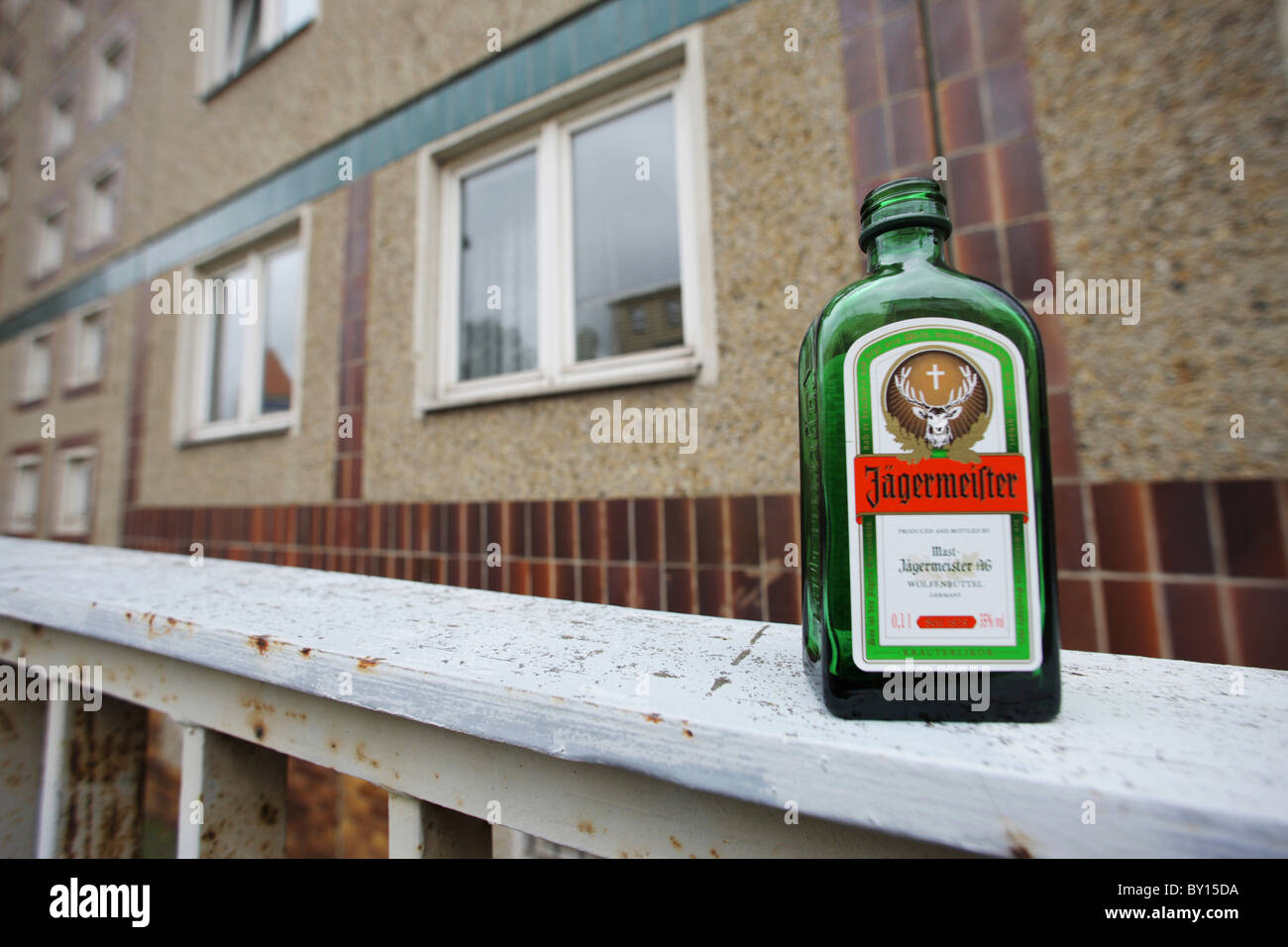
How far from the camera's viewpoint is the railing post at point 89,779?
0.75m

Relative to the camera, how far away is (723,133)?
71.4 inches

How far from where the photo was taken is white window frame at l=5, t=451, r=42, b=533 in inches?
212

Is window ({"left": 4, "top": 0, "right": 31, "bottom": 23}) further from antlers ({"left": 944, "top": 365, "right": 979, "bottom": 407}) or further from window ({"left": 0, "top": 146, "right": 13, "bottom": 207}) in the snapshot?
antlers ({"left": 944, "top": 365, "right": 979, "bottom": 407})

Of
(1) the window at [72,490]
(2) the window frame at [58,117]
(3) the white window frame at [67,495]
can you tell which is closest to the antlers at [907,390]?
(3) the white window frame at [67,495]

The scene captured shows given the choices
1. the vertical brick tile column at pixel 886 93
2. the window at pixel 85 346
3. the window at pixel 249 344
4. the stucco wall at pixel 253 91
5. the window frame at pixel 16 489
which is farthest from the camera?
the window frame at pixel 16 489

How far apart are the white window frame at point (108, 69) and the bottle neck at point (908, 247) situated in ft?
22.1

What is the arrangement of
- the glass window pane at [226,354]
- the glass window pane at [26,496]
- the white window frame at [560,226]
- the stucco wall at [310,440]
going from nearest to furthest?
the white window frame at [560,226] → the stucco wall at [310,440] → the glass window pane at [226,354] → the glass window pane at [26,496]

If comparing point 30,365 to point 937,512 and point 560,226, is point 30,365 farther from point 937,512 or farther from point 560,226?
point 937,512

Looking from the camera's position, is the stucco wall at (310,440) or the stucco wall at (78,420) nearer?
the stucco wall at (310,440)

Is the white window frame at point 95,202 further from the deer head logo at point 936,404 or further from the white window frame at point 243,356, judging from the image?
the deer head logo at point 936,404

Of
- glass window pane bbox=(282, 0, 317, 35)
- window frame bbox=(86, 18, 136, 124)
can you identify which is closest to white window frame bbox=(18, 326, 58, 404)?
Result: window frame bbox=(86, 18, 136, 124)

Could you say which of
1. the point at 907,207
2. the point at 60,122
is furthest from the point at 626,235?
the point at 60,122

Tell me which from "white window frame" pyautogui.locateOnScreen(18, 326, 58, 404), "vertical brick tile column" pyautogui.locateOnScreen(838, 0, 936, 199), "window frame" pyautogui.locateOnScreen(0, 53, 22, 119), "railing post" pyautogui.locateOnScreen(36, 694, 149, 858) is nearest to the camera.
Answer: "railing post" pyautogui.locateOnScreen(36, 694, 149, 858)

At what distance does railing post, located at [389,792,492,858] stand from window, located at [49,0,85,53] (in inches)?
358
